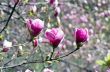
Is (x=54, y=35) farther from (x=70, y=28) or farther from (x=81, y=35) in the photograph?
(x=70, y=28)

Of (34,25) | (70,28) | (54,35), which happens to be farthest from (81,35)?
(70,28)

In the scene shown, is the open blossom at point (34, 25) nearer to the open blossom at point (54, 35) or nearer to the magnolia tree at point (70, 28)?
the open blossom at point (54, 35)

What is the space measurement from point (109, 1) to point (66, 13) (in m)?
1.56

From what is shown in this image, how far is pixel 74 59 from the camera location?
6.20 meters

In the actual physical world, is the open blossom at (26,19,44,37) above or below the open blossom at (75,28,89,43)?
above

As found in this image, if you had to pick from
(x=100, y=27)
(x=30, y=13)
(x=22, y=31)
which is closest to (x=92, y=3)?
(x=100, y=27)

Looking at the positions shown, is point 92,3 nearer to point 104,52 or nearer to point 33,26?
point 104,52

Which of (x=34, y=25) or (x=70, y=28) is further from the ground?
(x=34, y=25)

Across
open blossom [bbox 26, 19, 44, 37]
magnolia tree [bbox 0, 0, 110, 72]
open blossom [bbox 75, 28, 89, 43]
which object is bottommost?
magnolia tree [bbox 0, 0, 110, 72]

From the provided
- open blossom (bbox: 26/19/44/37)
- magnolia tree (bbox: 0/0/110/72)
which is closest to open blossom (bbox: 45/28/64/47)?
open blossom (bbox: 26/19/44/37)

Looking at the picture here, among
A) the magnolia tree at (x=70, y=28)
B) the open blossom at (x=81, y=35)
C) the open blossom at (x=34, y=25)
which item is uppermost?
the open blossom at (x=34, y=25)

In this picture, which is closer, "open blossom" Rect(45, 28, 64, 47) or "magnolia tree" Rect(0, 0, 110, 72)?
"open blossom" Rect(45, 28, 64, 47)

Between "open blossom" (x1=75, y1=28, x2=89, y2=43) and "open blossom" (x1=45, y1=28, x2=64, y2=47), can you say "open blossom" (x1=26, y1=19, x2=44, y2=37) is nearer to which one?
A: "open blossom" (x1=45, y1=28, x2=64, y2=47)

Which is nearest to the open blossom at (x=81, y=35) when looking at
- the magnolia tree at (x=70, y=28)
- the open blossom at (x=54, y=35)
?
the open blossom at (x=54, y=35)
